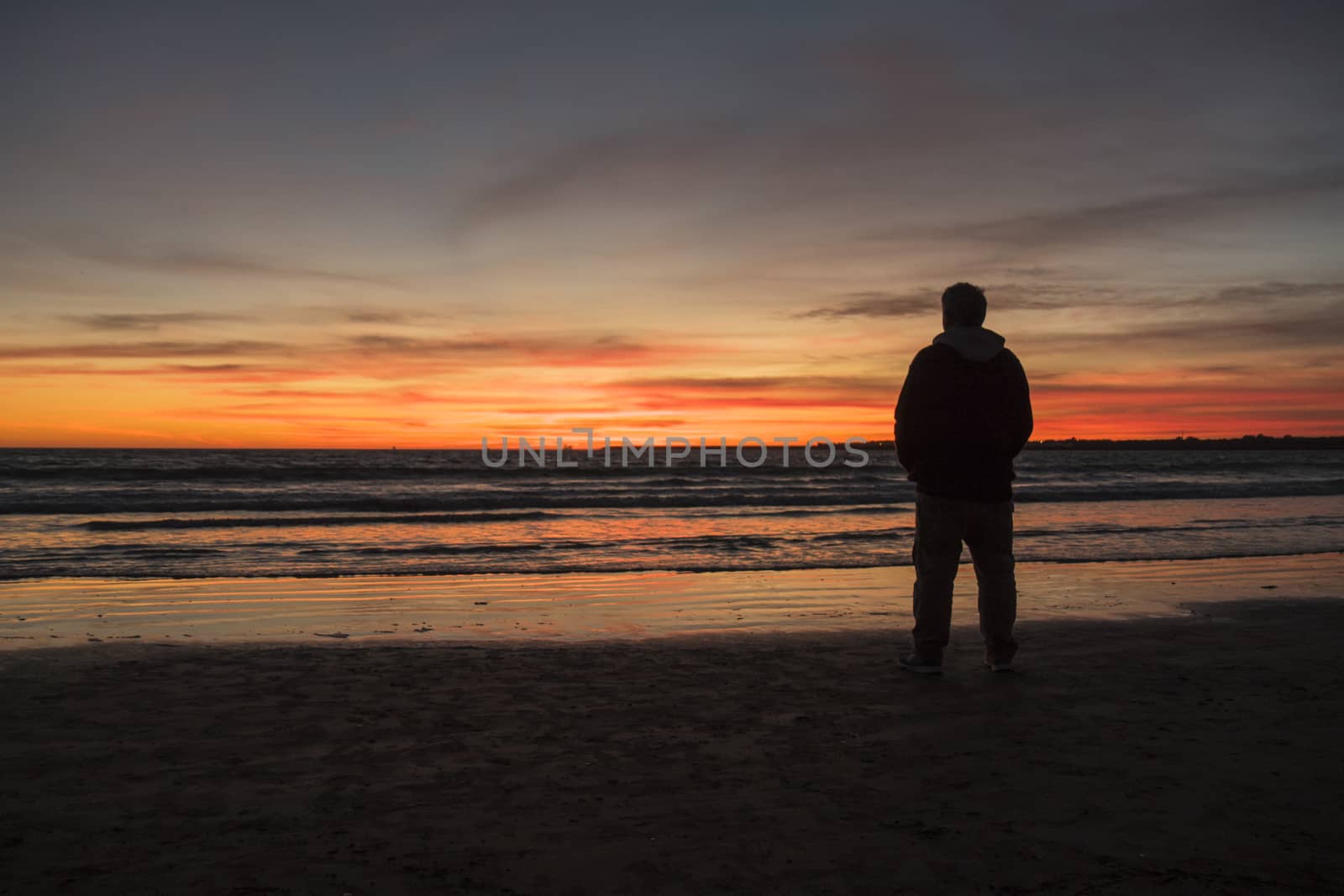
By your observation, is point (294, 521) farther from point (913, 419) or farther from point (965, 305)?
point (965, 305)

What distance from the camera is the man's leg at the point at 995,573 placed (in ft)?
15.7

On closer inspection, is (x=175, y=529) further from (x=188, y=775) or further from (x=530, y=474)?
(x=530, y=474)

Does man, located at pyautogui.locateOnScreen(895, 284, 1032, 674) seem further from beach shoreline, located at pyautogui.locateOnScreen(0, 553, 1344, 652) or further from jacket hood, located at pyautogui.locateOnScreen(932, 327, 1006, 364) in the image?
beach shoreline, located at pyautogui.locateOnScreen(0, 553, 1344, 652)

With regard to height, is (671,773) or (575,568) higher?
(671,773)

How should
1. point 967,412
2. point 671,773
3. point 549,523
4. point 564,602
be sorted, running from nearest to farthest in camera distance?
point 671,773
point 967,412
point 564,602
point 549,523

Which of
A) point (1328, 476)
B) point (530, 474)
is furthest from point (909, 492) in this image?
point (1328, 476)

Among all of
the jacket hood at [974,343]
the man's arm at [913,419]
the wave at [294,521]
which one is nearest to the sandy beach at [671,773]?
the man's arm at [913,419]

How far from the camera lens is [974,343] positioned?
185 inches

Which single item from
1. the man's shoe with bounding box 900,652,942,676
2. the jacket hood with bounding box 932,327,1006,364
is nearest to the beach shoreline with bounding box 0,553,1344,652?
the man's shoe with bounding box 900,652,942,676

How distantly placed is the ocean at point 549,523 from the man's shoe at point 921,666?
5753mm

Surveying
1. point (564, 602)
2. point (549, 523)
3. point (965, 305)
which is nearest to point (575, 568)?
point (564, 602)

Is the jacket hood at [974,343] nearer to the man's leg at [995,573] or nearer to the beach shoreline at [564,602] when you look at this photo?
the man's leg at [995,573]

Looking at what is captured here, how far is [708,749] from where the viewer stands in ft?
12.0

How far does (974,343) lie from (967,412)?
0.36 meters
